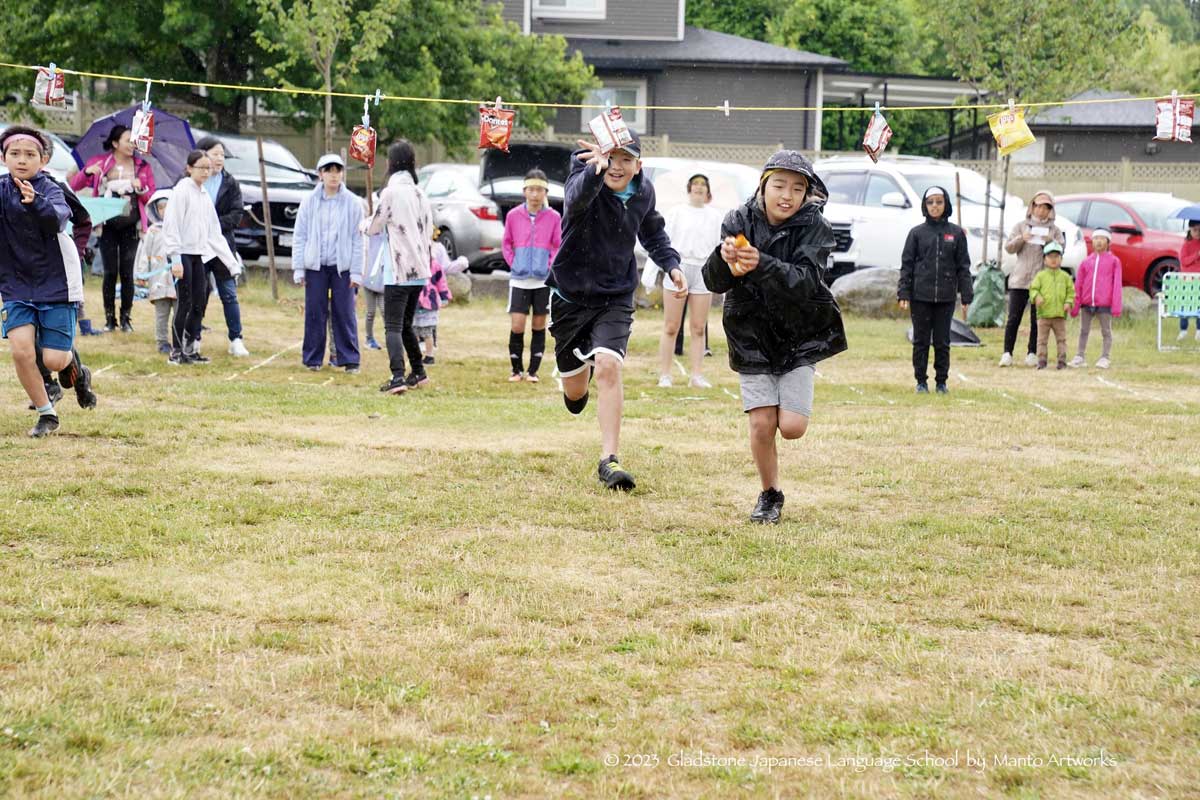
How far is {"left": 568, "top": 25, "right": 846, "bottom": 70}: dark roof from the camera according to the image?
3241cm

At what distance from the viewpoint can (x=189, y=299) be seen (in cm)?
1216

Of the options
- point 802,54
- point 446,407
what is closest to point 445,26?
point 802,54

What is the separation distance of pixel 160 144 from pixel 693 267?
7.35 meters

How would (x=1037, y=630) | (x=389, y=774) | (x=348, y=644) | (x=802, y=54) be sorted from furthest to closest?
(x=802, y=54)
(x=1037, y=630)
(x=348, y=644)
(x=389, y=774)

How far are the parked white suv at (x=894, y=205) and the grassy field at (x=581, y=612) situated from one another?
10.7 m

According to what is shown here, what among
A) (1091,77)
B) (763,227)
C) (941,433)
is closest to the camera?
(763,227)

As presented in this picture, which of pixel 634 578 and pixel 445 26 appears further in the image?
pixel 445 26

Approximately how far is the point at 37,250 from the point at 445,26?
57.6 ft

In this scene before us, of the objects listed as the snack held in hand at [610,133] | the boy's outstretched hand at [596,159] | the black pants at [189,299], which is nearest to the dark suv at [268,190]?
the black pants at [189,299]

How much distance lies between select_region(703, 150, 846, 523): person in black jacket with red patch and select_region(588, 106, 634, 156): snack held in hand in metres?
0.81

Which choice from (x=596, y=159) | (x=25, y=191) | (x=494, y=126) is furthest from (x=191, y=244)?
(x=596, y=159)

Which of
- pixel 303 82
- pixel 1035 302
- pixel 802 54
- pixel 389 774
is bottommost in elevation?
pixel 389 774

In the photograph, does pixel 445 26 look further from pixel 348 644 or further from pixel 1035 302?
pixel 348 644

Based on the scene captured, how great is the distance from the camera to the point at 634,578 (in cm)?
556
